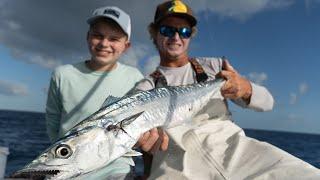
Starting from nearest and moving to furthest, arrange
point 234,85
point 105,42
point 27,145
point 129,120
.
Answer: point 129,120 < point 234,85 < point 105,42 < point 27,145

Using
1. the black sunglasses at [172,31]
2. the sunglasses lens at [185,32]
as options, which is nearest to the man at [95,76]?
the black sunglasses at [172,31]

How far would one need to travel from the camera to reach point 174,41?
5074 mm

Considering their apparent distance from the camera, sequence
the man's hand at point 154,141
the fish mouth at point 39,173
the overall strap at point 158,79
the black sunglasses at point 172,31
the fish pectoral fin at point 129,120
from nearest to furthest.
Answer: the fish mouth at point 39,173, the fish pectoral fin at point 129,120, the man's hand at point 154,141, the overall strap at point 158,79, the black sunglasses at point 172,31

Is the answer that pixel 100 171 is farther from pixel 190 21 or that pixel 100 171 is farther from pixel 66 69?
pixel 190 21

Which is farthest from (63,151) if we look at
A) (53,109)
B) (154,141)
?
(53,109)

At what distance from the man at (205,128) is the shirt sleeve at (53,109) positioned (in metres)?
0.90

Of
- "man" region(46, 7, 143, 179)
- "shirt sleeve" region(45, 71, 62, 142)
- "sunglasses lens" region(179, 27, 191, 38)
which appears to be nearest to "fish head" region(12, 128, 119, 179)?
"man" region(46, 7, 143, 179)

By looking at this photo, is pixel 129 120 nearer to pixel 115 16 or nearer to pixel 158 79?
pixel 158 79

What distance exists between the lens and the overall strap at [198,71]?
5059mm

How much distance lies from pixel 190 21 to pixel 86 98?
4.65 feet

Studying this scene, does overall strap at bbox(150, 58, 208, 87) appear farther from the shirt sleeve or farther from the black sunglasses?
the shirt sleeve

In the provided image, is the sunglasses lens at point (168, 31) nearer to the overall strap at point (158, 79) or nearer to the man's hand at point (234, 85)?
the overall strap at point (158, 79)

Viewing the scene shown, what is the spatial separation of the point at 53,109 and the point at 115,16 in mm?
1199

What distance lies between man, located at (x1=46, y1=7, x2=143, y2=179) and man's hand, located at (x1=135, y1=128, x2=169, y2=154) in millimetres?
795
